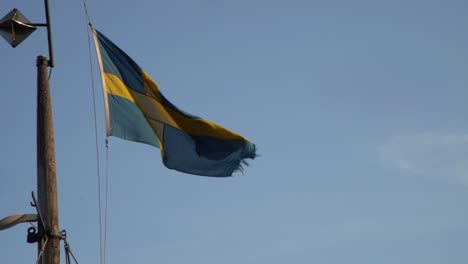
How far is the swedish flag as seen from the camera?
11969mm

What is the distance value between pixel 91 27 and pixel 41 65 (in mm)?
2479

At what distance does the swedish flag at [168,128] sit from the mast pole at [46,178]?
2.56 meters

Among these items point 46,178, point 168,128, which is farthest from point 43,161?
point 168,128

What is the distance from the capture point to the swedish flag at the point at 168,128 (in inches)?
471

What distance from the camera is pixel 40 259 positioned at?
8.47 meters

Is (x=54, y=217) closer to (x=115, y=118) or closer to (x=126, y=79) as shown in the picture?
(x=115, y=118)

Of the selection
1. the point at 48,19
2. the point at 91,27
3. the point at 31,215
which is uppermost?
the point at 91,27

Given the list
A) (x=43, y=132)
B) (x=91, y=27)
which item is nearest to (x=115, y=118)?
(x=91, y=27)

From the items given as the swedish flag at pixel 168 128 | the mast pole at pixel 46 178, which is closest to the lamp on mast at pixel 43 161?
the mast pole at pixel 46 178

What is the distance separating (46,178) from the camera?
877cm

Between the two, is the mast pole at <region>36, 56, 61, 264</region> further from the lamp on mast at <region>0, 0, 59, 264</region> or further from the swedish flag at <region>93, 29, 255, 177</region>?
the swedish flag at <region>93, 29, 255, 177</region>

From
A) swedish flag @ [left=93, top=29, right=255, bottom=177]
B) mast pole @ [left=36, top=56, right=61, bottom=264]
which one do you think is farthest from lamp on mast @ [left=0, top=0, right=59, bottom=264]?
swedish flag @ [left=93, top=29, right=255, bottom=177]

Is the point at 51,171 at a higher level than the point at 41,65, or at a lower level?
lower

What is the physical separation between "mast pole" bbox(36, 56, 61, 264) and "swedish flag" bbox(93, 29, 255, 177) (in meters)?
2.56
